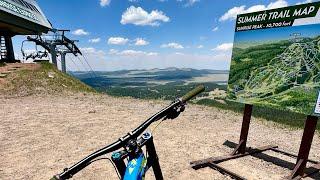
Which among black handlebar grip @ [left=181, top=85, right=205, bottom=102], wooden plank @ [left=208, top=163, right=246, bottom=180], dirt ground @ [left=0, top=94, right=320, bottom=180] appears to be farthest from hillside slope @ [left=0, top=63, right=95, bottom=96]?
black handlebar grip @ [left=181, top=85, right=205, bottom=102]

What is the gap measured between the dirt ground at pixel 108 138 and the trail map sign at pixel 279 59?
8.27 feet

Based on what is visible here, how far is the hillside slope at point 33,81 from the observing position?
25.3 m

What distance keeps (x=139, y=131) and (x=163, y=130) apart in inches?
443

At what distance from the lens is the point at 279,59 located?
29.4 feet

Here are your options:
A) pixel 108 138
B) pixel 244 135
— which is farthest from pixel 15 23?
pixel 244 135

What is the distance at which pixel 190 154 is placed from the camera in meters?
10.6

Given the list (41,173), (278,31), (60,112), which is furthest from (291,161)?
(60,112)

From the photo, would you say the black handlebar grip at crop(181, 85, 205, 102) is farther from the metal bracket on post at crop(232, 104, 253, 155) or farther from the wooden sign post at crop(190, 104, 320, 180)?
the metal bracket on post at crop(232, 104, 253, 155)

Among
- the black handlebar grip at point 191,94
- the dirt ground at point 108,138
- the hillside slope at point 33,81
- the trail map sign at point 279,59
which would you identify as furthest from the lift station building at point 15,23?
the black handlebar grip at point 191,94

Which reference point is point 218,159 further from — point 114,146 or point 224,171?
point 114,146

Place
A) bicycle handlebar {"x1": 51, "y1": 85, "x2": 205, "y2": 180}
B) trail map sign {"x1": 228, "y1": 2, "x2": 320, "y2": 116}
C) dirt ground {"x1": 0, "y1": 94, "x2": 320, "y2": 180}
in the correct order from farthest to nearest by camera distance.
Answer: dirt ground {"x1": 0, "y1": 94, "x2": 320, "y2": 180}
trail map sign {"x1": 228, "y1": 2, "x2": 320, "y2": 116}
bicycle handlebar {"x1": 51, "y1": 85, "x2": 205, "y2": 180}

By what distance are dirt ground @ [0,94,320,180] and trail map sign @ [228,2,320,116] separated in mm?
2520

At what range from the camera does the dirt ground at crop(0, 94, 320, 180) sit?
9056mm

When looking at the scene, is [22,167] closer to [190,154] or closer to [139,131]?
[190,154]
